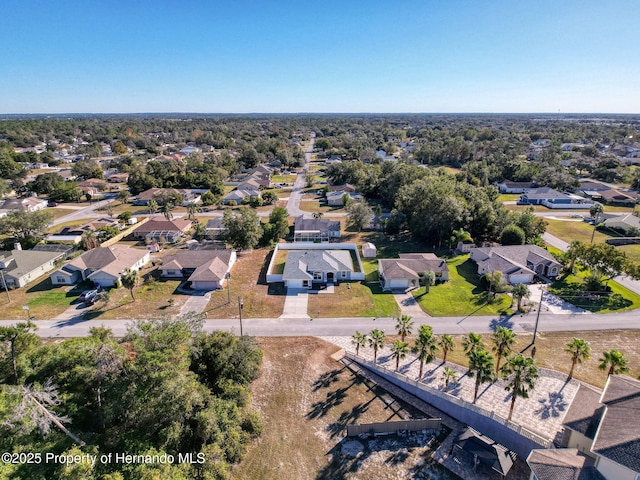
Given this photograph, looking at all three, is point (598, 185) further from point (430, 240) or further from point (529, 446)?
point (529, 446)

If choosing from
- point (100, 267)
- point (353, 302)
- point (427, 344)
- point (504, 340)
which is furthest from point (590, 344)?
point (100, 267)

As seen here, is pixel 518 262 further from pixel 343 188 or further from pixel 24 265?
pixel 24 265

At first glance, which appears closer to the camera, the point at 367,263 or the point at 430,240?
the point at 367,263

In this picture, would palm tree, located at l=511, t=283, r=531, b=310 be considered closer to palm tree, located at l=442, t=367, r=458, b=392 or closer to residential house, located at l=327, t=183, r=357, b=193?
palm tree, located at l=442, t=367, r=458, b=392

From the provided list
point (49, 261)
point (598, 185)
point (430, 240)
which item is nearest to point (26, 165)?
point (49, 261)

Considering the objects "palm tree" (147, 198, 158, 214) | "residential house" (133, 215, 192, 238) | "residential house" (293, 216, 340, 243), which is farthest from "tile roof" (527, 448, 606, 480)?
"palm tree" (147, 198, 158, 214)

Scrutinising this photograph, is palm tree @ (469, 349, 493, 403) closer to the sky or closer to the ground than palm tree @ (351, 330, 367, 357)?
closer to the sky
